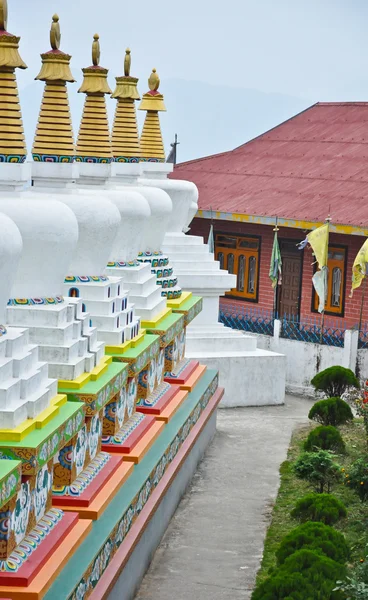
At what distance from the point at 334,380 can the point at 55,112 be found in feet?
30.2

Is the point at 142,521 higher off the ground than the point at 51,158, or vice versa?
the point at 51,158

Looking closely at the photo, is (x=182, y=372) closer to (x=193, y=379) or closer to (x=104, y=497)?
(x=193, y=379)

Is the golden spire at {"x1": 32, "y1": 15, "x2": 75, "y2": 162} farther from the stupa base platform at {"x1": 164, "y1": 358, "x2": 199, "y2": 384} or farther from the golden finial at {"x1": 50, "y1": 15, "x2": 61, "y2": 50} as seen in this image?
the stupa base platform at {"x1": 164, "y1": 358, "x2": 199, "y2": 384}

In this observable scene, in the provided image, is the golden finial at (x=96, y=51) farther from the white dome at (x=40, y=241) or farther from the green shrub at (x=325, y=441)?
the green shrub at (x=325, y=441)

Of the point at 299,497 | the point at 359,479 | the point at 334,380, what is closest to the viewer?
the point at 359,479

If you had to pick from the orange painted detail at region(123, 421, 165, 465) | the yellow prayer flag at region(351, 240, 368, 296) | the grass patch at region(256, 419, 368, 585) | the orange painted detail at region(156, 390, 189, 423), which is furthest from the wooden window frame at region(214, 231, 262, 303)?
the orange painted detail at region(123, 421, 165, 465)

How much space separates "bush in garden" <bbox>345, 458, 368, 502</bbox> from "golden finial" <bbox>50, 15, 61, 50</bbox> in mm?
5786

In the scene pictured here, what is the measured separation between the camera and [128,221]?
1279 cm

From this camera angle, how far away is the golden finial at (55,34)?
34.1 feet

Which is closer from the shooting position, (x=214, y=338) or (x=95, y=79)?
(x=95, y=79)

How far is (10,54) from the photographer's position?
9.01m

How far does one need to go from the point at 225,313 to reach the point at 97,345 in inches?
562

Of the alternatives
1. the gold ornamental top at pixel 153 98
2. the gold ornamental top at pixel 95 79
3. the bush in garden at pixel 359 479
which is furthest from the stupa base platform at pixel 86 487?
the gold ornamental top at pixel 153 98

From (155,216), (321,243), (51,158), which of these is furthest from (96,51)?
(321,243)
